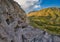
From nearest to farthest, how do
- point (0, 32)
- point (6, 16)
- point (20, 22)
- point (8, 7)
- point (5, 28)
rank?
1. point (0, 32)
2. point (5, 28)
3. point (6, 16)
4. point (8, 7)
5. point (20, 22)

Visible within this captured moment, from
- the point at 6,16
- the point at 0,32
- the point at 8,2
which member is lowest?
the point at 0,32

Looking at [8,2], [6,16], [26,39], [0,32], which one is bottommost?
[26,39]

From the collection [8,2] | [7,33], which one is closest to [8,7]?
[8,2]

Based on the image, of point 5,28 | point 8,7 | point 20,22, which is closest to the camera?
point 5,28

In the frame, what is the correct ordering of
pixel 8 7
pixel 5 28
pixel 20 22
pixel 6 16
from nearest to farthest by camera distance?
1. pixel 5 28
2. pixel 6 16
3. pixel 8 7
4. pixel 20 22

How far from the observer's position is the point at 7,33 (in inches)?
663

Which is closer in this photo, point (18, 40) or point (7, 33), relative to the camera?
point (7, 33)

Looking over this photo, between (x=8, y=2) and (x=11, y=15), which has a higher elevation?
(x=8, y=2)

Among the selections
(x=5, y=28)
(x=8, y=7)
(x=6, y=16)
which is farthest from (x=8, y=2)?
(x=5, y=28)

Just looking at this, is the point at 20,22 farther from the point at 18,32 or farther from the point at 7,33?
the point at 7,33

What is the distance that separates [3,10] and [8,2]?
2.23 metres

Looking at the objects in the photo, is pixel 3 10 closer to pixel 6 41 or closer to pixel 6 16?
pixel 6 16

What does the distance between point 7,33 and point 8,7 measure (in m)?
3.68

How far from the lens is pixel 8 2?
1994cm
